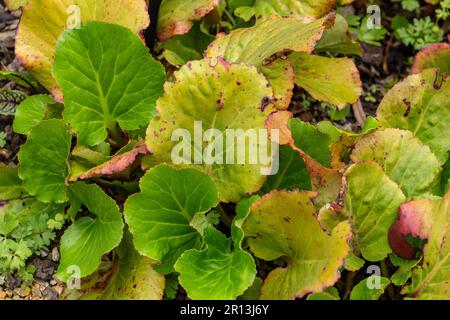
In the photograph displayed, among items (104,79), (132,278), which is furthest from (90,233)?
(104,79)

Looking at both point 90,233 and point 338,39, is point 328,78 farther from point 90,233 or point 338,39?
point 90,233

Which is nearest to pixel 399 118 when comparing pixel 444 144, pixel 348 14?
pixel 444 144

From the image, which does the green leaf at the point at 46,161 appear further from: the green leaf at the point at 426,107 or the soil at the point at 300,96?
the green leaf at the point at 426,107

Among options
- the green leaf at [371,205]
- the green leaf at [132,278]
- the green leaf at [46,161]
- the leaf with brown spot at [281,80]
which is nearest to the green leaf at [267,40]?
the leaf with brown spot at [281,80]

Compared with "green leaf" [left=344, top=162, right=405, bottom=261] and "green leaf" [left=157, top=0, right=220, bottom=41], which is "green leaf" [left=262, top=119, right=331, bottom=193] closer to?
"green leaf" [left=344, top=162, right=405, bottom=261]

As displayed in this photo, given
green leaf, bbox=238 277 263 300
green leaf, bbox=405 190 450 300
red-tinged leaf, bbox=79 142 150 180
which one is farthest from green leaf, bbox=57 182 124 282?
green leaf, bbox=405 190 450 300

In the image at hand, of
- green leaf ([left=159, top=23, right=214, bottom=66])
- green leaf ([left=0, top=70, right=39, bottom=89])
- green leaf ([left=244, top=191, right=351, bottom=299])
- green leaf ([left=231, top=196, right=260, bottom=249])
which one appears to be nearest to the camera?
green leaf ([left=244, top=191, right=351, bottom=299])

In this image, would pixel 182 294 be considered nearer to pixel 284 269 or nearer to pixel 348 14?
pixel 284 269
